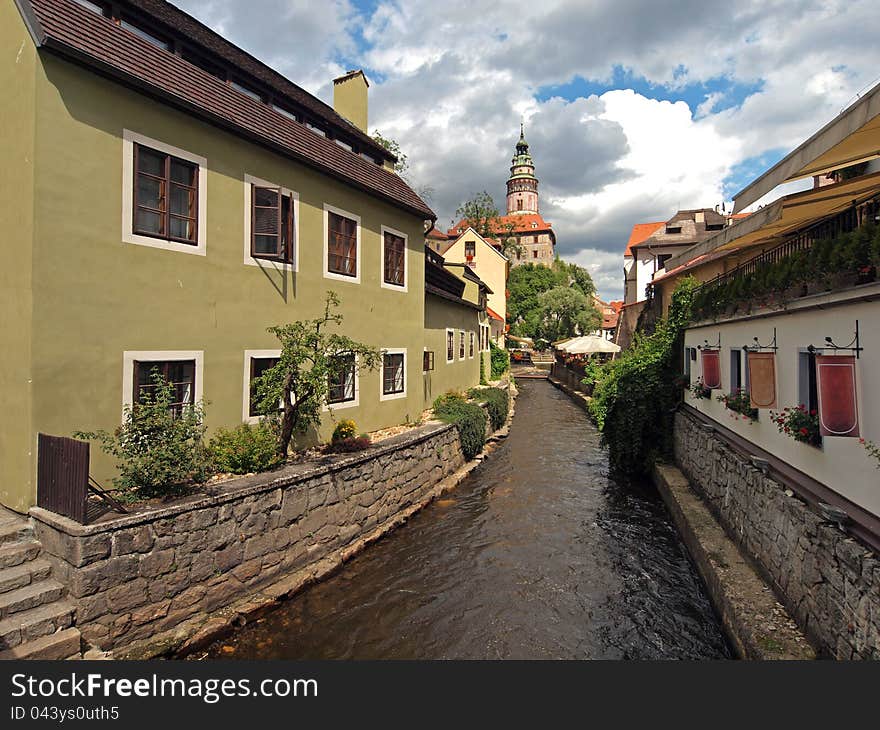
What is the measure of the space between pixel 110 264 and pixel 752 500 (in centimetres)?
970

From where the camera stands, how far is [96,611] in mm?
5695

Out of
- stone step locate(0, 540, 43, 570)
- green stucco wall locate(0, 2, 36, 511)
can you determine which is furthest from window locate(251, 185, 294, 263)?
stone step locate(0, 540, 43, 570)

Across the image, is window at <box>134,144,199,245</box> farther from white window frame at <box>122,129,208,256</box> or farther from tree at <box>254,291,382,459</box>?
tree at <box>254,291,382,459</box>

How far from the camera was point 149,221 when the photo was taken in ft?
24.9

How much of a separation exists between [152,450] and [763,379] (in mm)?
8335

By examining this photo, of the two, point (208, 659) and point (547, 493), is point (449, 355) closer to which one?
point (547, 493)

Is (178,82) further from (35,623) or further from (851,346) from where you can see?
(851,346)

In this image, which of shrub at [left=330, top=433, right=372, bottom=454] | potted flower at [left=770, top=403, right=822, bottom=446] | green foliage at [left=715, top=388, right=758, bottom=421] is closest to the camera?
potted flower at [left=770, top=403, right=822, bottom=446]

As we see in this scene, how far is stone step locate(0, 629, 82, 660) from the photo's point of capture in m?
5.07

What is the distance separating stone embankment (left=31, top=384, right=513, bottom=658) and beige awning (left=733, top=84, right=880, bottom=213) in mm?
7474

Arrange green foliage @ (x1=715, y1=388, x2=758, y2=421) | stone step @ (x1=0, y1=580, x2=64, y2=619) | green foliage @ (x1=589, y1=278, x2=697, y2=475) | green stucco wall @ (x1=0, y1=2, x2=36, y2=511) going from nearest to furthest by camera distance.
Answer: stone step @ (x1=0, y1=580, x2=64, y2=619) → green stucco wall @ (x1=0, y1=2, x2=36, y2=511) → green foliage @ (x1=715, y1=388, x2=758, y2=421) → green foliage @ (x1=589, y1=278, x2=697, y2=475)

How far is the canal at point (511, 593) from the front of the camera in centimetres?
677

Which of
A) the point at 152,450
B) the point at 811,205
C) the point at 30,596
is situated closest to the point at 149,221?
the point at 152,450

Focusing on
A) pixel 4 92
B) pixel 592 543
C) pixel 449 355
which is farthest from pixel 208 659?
pixel 449 355
